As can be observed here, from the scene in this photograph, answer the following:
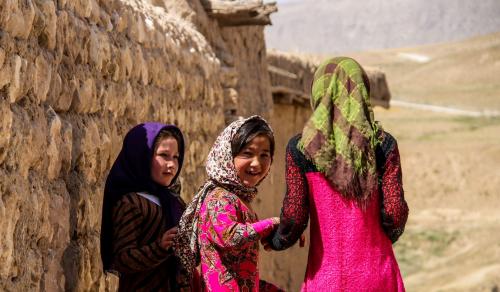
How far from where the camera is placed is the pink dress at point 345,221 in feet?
11.5

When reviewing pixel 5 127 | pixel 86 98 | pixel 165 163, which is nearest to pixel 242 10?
pixel 86 98

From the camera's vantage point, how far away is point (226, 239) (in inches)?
141

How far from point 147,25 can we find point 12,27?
8.59 feet

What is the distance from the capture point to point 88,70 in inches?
166

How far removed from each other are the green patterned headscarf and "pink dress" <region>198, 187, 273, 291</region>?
34cm

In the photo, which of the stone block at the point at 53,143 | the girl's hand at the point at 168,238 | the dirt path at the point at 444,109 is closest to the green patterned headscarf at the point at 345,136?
the girl's hand at the point at 168,238

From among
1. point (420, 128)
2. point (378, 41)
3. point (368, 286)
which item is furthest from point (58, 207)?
point (378, 41)

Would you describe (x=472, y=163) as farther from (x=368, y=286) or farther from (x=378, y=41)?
(x=378, y=41)

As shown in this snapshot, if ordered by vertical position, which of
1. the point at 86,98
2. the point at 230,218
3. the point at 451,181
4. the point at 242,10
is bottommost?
the point at 451,181

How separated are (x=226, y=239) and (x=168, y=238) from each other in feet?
0.96

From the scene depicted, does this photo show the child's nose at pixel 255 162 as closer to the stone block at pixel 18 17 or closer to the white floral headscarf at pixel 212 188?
the white floral headscarf at pixel 212 188

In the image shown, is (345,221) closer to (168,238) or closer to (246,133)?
(246,133)

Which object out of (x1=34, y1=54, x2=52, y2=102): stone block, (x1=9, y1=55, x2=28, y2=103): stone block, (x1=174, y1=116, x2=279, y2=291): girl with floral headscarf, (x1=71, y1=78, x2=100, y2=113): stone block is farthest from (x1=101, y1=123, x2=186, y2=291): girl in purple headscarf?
(x1=9, y1=55, x2=28, y2=103): stone block

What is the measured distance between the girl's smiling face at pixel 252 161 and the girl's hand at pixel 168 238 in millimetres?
327
